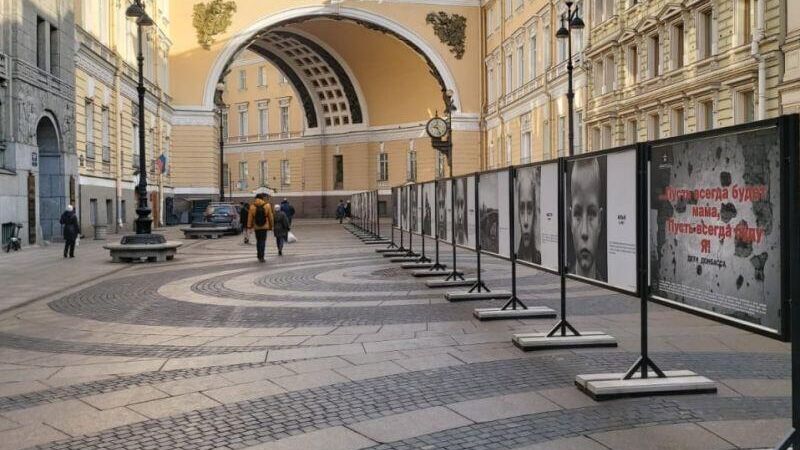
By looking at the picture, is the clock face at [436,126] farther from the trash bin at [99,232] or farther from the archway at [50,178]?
the archway at [50,178]

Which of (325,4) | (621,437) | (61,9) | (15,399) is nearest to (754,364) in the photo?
(621,437)

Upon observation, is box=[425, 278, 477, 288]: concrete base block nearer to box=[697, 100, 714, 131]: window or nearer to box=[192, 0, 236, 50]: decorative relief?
box=[697, 100, 714, 131]: window

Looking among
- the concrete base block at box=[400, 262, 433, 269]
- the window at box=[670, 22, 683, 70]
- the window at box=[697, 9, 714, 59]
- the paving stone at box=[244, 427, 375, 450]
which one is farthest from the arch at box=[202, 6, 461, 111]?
the paving stone at box=[244, 427, 375, 450]

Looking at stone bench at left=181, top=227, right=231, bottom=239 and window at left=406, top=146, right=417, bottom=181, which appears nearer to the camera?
stone bench at left=181, top=227, right=231, bottom=239

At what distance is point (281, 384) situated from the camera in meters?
6.61

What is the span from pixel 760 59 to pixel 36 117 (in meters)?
22.7

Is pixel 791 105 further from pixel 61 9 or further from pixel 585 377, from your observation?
pixel 61 9

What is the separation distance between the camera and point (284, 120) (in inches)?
3024

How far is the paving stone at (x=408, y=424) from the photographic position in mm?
5136

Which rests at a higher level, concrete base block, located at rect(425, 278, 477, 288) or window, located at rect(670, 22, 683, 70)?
window, located at rect(670, 22, 683, 70)

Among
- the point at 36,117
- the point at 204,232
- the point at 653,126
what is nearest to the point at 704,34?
the point at 653,126

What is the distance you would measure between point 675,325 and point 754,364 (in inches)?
85.7

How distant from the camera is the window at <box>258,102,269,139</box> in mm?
78125

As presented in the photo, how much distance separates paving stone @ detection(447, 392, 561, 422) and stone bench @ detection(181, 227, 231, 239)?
30.6 meters
